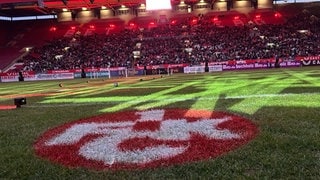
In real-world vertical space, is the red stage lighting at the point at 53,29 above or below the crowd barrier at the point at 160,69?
above

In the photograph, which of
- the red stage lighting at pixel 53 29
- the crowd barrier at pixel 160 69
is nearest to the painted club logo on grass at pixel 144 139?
the crowd barrier at pixel 160 69

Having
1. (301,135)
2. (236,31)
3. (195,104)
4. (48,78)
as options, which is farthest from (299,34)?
(301,135)

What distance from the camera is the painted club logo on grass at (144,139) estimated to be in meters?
5.48

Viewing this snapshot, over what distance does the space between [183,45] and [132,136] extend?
50276 mm

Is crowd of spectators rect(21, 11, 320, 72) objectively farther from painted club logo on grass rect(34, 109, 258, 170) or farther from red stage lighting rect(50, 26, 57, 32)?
painted club logo on grass rect(34, 109, 258, 170)

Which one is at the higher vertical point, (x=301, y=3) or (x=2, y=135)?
(x=301, y=3)

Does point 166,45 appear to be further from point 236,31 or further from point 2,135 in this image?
point 2,135

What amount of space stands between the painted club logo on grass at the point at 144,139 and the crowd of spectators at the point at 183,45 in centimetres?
4050

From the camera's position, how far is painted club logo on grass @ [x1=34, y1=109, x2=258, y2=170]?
5480 millimetres

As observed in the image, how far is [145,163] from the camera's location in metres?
5.25

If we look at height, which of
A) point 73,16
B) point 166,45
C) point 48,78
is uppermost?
point 73,16

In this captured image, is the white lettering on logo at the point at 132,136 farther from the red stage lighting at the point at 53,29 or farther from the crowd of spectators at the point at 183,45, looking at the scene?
the red stage lighting at the point at 53,29

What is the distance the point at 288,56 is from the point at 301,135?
42.5 metres

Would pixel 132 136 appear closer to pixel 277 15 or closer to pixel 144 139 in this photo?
pixel 144 139
